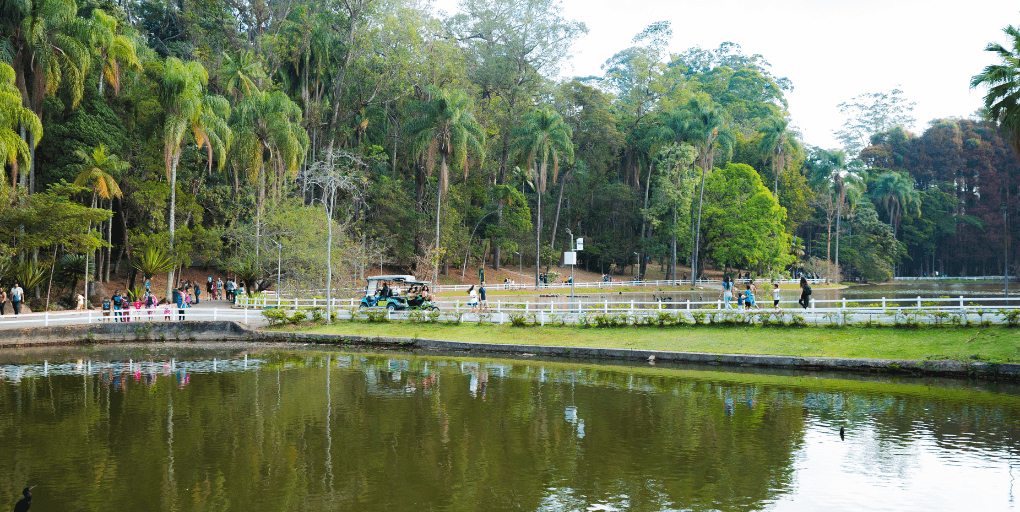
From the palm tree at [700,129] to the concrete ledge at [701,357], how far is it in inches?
1731

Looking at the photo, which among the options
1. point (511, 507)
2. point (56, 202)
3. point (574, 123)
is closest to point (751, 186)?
point (574, 123)

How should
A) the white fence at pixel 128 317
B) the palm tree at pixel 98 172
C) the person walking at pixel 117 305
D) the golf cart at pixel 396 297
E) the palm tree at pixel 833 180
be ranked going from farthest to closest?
the palm tree at pixel 833 180 → the palm tree at pixel 98 172 → the golf cart at pixel 396 297 → the person walking at pixel 117 305 → the white fence at pixel 128 317

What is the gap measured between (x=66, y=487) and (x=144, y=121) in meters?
39.7

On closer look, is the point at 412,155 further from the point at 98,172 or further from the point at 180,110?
the point at 98,172

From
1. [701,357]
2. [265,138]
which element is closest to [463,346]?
[701,357]

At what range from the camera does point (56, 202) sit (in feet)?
102

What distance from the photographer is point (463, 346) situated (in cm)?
2420

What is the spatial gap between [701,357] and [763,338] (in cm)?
282

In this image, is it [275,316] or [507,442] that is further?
[275,316]

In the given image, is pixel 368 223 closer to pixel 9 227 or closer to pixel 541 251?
pixel 541 251

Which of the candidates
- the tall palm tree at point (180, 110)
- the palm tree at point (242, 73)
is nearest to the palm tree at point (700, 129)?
the palm tree at point (242, 73)

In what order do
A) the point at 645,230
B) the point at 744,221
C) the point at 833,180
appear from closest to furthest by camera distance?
the point at 744,221 < the point at 645,230 < the point at 833,180

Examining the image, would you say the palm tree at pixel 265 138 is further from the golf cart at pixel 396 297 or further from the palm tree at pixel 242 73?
the golf cart at pixel 396 297

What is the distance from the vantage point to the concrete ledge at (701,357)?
16.9 m
